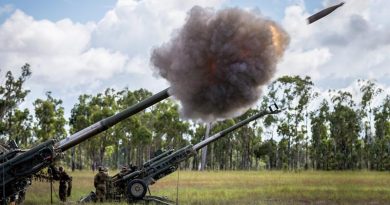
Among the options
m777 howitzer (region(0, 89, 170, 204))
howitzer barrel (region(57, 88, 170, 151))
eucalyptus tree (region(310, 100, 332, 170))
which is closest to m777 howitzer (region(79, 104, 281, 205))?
m777 howitzer (region(0, 89, 170, 204))

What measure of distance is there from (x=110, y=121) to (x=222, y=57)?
125 inches

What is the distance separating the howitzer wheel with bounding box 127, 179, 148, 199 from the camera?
681 inches

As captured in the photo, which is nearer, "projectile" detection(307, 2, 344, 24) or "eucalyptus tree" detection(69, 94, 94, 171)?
"projectile" detection(307, 2, 344, 24)

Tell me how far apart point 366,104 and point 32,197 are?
51440mm

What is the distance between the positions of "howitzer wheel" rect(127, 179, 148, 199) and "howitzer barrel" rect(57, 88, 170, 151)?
4614mm

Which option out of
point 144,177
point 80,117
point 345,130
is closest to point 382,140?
point 345,130

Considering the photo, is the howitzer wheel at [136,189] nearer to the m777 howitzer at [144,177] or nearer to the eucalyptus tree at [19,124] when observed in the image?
the m777 howitzer at [144,177]

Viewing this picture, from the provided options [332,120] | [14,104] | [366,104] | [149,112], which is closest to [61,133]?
[14,104]

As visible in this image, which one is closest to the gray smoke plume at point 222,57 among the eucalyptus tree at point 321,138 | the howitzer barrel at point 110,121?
the howitzer barrel at point 110,121

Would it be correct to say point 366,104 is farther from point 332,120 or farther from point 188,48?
point 188,48

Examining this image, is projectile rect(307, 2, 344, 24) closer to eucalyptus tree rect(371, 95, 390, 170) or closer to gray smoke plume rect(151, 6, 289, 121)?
gray smoke plume rect(151, 6, 289, 121)

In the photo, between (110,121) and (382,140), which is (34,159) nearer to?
(110,121)

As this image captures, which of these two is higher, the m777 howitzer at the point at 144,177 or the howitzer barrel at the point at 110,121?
the howitzer barrel at the point at 110,121

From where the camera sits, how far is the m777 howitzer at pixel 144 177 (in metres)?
17.3
